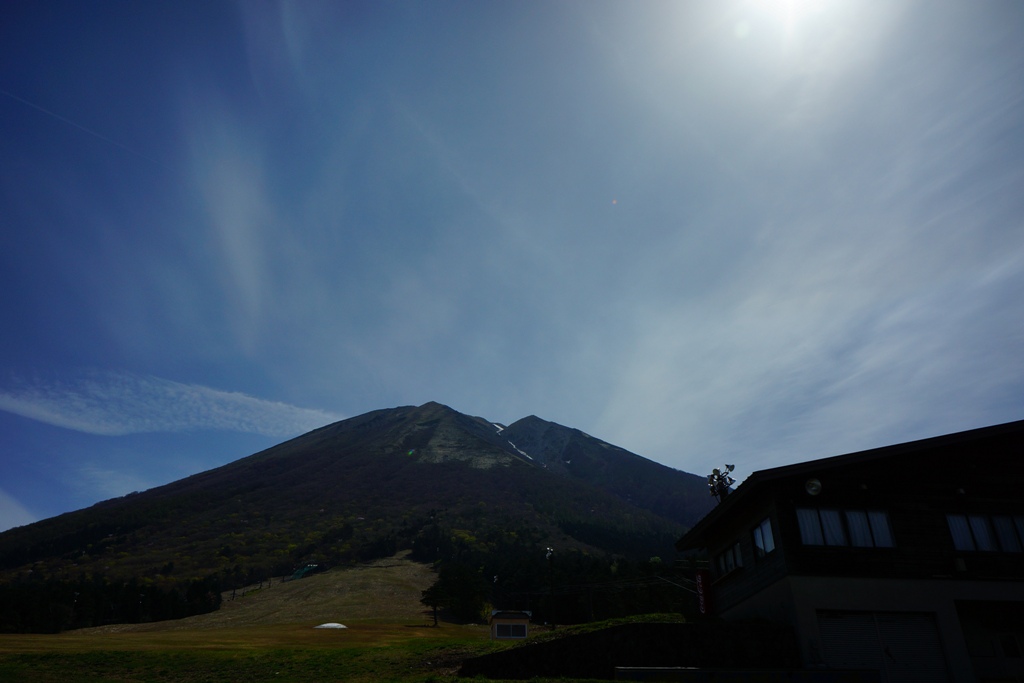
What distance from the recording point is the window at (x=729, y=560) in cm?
2811

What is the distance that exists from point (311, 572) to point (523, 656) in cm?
13241

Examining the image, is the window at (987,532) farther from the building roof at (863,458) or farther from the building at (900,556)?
the building roof at (863,458)

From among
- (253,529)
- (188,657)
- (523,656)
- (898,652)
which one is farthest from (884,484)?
(253,529)

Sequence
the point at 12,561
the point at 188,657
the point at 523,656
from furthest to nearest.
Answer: the point at 12,561
the point at 188,657
the point at 523,656

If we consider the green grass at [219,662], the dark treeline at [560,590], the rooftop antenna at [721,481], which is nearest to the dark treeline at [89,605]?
the green grass at [219,662]

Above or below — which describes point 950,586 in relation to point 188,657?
above

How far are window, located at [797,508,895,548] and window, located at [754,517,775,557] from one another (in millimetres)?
1329

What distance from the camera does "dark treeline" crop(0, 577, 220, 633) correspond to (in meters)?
85.5

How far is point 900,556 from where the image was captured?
23.7 m

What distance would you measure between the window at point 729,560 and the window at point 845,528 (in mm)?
5032

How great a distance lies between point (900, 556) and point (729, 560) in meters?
7.80

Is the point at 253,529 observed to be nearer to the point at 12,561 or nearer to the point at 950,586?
the point at 12,561

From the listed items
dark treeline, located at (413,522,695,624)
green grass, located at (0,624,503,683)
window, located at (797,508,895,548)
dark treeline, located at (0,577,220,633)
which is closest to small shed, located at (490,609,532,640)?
dark treeline, located at (413,522,695,624)

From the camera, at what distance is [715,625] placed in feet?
70.8
